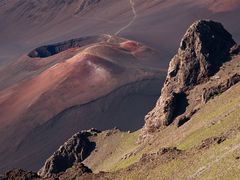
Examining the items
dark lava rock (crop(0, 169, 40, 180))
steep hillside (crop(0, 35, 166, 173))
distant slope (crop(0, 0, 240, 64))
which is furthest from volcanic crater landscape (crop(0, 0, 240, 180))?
distant slope (crop(0, 0, 240, 64))

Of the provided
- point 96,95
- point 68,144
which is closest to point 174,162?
point 68,144

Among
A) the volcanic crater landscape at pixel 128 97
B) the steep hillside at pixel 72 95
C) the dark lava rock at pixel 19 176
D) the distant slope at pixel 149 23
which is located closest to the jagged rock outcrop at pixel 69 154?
the volcanic crater landscape at pixel 128 97

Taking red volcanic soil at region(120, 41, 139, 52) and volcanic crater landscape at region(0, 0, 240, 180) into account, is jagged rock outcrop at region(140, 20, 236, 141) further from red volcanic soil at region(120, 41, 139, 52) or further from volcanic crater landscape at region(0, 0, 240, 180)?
red volcanic soil at region(120, 41, 139, 52)

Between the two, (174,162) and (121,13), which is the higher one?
(174,162)

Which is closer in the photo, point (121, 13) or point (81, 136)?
point (81, 136)

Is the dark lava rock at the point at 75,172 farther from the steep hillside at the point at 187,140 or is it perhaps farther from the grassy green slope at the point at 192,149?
the grassy green slope at the point at 192,149

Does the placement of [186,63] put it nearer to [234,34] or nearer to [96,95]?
[96,95]
